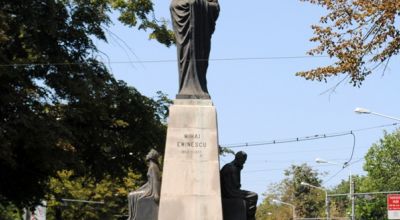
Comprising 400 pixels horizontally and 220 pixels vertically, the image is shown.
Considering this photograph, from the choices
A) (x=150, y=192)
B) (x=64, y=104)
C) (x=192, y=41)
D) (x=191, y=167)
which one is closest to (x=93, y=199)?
(x=64, y=104)

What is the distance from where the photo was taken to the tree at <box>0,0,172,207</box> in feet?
92.2

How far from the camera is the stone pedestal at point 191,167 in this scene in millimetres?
15391

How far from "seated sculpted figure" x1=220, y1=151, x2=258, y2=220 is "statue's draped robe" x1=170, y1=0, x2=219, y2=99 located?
129cm

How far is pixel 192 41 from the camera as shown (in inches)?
639

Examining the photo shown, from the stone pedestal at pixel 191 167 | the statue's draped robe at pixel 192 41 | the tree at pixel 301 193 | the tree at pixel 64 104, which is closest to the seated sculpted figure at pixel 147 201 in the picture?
the stone pedestal at pixel 191 167

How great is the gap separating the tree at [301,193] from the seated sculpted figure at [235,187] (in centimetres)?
8813

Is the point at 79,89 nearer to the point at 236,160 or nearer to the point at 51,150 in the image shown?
the point at 51,150

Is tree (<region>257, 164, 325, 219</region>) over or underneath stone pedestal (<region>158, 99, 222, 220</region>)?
over

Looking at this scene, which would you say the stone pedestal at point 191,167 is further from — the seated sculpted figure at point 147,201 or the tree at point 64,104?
the tree at point 64,104

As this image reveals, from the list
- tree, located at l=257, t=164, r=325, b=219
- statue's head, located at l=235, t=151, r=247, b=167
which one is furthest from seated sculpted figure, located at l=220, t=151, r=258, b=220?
tree, located at l=257, t=164, r=325, b=219

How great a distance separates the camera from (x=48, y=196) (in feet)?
113

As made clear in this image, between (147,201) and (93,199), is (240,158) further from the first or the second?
(93,199)

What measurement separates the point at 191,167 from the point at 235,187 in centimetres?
92

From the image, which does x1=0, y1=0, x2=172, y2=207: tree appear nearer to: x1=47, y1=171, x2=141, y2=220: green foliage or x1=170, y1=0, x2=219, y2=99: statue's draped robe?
x1=170, y1=0, x2=219, y2=99: statue's draped robe
